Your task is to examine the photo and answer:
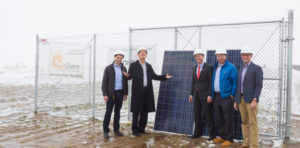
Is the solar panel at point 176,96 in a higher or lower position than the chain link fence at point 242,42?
lower

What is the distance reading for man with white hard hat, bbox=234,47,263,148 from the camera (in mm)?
4961

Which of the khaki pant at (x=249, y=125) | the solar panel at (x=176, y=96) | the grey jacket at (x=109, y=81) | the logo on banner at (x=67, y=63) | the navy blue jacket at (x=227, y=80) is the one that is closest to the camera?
the khaki pant at (x=249, y=125)

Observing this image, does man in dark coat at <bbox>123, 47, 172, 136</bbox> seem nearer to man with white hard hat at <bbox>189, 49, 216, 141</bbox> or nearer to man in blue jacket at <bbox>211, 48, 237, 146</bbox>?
man with white hard hat at <bbox>189, 49, 216, 141</bbox>

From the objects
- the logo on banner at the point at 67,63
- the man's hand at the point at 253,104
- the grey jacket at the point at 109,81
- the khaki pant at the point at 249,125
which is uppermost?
the logo on banner at the point at 67,63

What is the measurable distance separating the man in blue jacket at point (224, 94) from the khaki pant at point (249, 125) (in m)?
0.28

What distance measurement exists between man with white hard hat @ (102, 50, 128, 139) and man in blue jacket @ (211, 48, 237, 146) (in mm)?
2139

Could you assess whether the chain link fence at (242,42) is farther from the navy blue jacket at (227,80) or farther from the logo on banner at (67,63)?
the logo on banner at (67,63)

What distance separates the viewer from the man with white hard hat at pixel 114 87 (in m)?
6.20

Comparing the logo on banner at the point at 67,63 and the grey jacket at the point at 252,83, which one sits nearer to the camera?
the grey jacket at the point at 252,83

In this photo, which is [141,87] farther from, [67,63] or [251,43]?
[67,63]

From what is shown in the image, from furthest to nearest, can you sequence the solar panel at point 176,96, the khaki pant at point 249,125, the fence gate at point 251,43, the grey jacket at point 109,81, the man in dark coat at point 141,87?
the solar panel at point 176,96
the man in dark coat at point 141,87
the grey jacket at point 109,81
the fence gate at point 251,43
the khaki pant at point 249,125

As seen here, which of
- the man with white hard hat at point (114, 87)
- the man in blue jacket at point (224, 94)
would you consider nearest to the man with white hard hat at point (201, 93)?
the man in blue jacket at point (224, 94)

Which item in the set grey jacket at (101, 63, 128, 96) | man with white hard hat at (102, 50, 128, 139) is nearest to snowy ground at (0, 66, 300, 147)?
man with white hard hat at (102, 50, 128, 139)

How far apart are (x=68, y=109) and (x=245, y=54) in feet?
23.2
